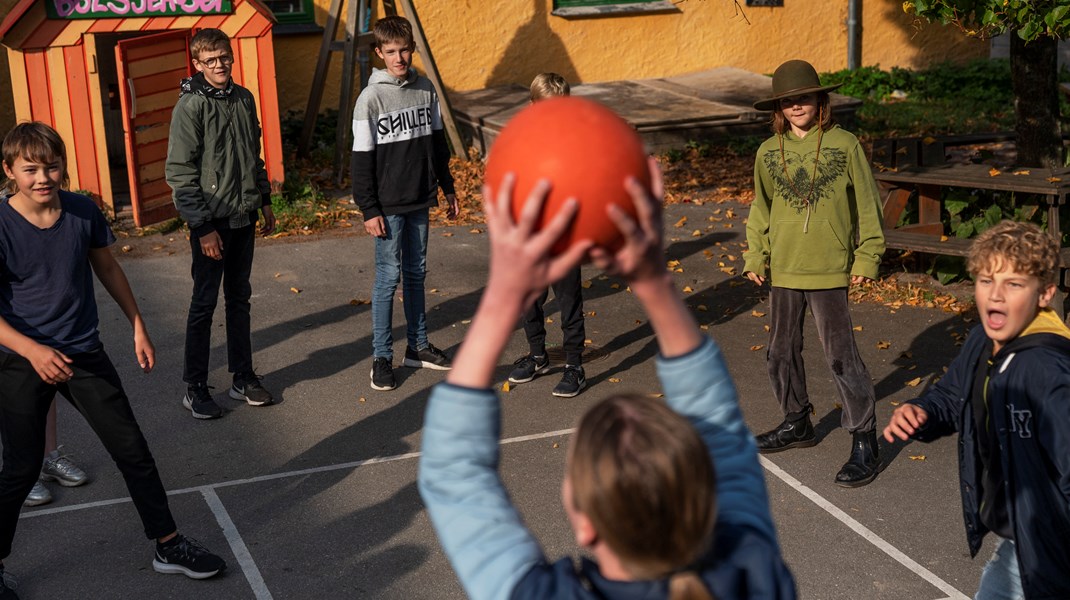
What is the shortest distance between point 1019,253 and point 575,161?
7.25 ft

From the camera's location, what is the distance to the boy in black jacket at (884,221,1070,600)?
354cm

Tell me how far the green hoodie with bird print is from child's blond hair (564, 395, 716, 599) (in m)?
4.63

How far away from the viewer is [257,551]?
5621mm

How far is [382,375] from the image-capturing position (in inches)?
311

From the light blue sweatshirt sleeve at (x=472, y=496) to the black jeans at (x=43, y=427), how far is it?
3.46 m

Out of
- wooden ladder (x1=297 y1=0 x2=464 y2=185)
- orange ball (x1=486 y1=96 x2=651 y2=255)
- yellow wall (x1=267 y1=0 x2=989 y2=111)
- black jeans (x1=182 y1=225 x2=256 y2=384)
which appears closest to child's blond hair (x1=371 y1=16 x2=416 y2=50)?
black jeans (x1=182 y1=225 x2=256 y2=384)

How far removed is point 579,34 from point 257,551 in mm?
12976

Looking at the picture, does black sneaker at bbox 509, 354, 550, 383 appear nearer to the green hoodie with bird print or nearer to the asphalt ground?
the asphalt ground

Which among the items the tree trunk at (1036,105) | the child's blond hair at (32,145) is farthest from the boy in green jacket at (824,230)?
the tree trunk at (1036,105)

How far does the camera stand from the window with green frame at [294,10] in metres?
15.7

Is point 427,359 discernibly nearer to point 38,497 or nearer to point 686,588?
point 38,497

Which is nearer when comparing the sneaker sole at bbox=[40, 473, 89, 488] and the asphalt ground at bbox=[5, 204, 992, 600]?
the asphalt ground at bbox=[5, 204, 992, 600]

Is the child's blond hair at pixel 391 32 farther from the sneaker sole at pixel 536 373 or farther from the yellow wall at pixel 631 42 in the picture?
the yellow wall at pixel 631 42

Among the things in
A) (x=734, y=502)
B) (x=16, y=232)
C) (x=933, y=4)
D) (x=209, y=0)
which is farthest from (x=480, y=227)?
(x=734, y=502)
